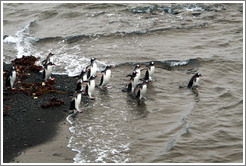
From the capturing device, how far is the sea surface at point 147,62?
388 inches

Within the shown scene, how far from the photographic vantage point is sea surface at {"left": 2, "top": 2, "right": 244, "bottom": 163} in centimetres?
987

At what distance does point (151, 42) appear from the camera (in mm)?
20391

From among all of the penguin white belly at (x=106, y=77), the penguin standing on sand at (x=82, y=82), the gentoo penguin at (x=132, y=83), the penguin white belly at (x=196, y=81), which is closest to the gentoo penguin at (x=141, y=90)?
the gentoo penguin at (x=132, y=83)

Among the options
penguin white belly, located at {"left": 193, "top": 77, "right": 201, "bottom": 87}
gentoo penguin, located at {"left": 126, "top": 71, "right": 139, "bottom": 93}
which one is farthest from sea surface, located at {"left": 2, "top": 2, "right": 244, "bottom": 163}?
gentoo penguin, located at {"left": 126, "top": 71, "right": 139, "bottom": 93}

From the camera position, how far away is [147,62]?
17.2 m

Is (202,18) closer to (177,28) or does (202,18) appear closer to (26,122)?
(177,28)

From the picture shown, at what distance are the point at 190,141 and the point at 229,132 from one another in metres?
1.38

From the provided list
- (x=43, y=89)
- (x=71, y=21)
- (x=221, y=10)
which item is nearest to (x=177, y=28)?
(x=221, y=10)

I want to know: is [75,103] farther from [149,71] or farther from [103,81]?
[149,71]

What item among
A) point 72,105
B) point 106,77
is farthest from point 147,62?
point 72,105

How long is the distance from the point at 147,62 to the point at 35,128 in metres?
8.06

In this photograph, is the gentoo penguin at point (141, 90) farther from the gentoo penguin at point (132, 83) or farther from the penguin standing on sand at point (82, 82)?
the penguin standing on sand at point (82, 82)

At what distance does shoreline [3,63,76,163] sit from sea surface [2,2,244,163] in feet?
1.24

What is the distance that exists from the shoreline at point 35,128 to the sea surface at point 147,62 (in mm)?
377
